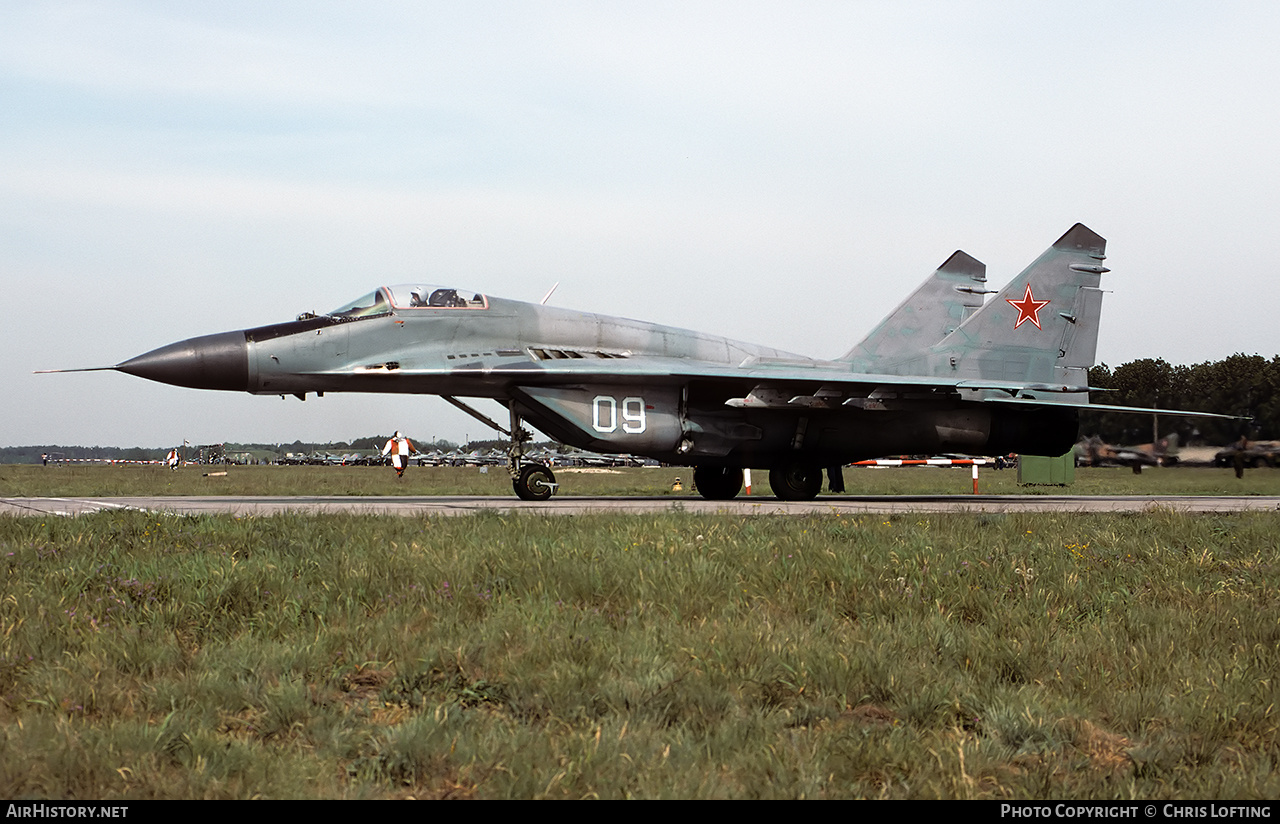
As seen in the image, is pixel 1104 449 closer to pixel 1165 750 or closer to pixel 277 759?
pixel 1165 750

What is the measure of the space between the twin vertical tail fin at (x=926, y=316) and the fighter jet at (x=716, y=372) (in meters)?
0.03

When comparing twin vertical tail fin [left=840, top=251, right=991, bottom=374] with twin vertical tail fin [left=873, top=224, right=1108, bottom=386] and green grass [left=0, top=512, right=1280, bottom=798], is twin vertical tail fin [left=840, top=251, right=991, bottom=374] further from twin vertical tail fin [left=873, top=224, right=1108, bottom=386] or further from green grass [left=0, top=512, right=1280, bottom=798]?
green grass [left=0, top=512, right=1280, bottom=798]

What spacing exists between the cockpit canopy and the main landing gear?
63.4 inches

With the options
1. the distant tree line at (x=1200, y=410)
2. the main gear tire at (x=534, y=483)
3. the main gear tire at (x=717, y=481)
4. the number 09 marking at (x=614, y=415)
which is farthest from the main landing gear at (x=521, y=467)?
the distant tree line at (x=1200, y=410)

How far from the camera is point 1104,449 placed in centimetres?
2298

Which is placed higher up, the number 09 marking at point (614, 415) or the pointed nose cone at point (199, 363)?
the pointed nose cone at point (199, 363)

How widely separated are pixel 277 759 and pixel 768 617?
120 inches

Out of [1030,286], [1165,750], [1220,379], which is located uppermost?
[1030,286]

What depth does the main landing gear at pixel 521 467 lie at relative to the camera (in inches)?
651

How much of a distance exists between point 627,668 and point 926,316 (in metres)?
18.0

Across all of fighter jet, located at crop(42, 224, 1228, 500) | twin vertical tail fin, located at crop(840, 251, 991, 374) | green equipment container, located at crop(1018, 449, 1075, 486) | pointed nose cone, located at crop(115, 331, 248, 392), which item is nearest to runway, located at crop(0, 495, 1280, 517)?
fighter jet, located at crop(42, 224, 1228, 500)

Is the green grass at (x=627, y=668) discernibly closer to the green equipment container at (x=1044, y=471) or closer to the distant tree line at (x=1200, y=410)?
the distant tree line at (x=1200, y=410)

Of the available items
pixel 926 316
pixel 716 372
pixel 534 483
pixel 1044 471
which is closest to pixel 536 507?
pixel 534 483

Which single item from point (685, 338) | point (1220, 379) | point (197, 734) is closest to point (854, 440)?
point (685, 338)
